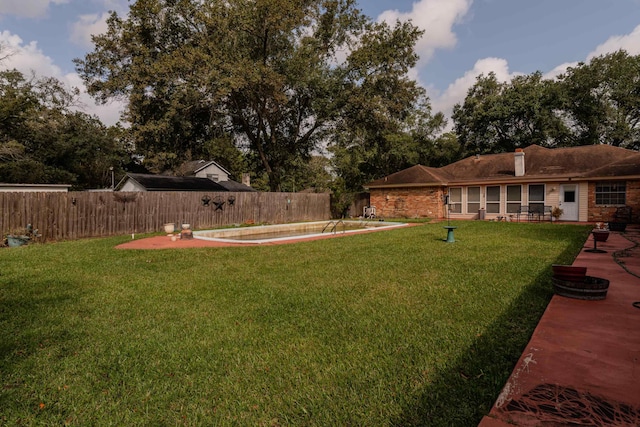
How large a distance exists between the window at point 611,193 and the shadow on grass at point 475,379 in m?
16.2

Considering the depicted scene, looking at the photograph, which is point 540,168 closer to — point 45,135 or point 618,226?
point 618,226

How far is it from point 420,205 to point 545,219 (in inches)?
250

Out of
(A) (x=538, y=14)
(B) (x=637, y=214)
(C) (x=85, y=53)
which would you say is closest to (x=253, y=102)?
(C) (x=85, y=53)

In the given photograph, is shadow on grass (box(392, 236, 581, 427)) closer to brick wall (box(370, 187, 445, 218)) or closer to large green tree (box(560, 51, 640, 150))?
brick wall (box(370, 187, 445, 218))

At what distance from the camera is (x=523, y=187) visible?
17859mm

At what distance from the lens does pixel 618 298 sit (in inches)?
163

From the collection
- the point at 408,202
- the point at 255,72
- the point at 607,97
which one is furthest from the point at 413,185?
the point at 607,97

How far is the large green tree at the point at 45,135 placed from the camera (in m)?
25.5

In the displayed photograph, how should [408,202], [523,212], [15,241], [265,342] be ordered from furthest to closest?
[408,202] < [523,212] < [15,241] < [265,342]

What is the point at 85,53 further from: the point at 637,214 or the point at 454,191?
the point at 637,214

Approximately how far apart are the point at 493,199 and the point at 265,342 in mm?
18722

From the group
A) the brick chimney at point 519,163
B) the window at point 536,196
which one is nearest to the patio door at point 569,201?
the window at point 536,196

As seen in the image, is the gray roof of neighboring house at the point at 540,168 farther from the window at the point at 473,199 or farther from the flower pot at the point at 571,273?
the flower pot at the point at 571,273

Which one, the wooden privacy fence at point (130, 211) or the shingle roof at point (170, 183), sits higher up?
the shingle roof at point (170, 183)
